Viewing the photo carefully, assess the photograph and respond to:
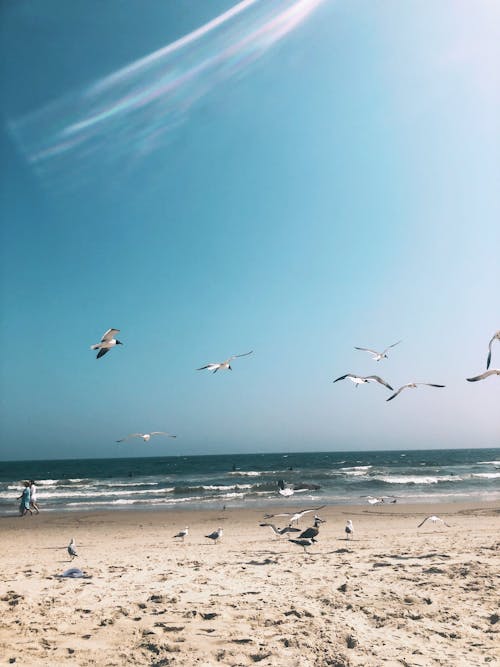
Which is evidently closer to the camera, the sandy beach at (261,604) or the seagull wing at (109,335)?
the sandy beach at (261,604)

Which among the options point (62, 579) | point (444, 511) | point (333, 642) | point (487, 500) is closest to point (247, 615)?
point (333, 642)

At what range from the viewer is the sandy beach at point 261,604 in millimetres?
4711

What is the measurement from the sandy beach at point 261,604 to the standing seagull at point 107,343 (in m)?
3.66

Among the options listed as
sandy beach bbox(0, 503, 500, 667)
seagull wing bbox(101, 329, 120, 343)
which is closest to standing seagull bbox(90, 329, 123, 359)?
seagull wing bbox(101, 329, 120, 343)

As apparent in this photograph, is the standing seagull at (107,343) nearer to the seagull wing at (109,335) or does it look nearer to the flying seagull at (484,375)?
the seagull wing at (109,335)

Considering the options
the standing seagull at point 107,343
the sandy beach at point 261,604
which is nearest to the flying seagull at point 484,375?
the sandy beach at point 261,604

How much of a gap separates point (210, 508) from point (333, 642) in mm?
16688

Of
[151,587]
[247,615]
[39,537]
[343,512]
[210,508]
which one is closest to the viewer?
[247,615]

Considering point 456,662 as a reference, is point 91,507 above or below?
below

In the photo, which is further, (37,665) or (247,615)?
(247,615)

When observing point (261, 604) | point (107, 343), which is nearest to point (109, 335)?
point (107, 343)

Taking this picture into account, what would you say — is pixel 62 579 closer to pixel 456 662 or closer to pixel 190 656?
pixel 190 656

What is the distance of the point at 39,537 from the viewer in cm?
1406

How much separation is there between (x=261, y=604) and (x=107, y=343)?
16.3ft
